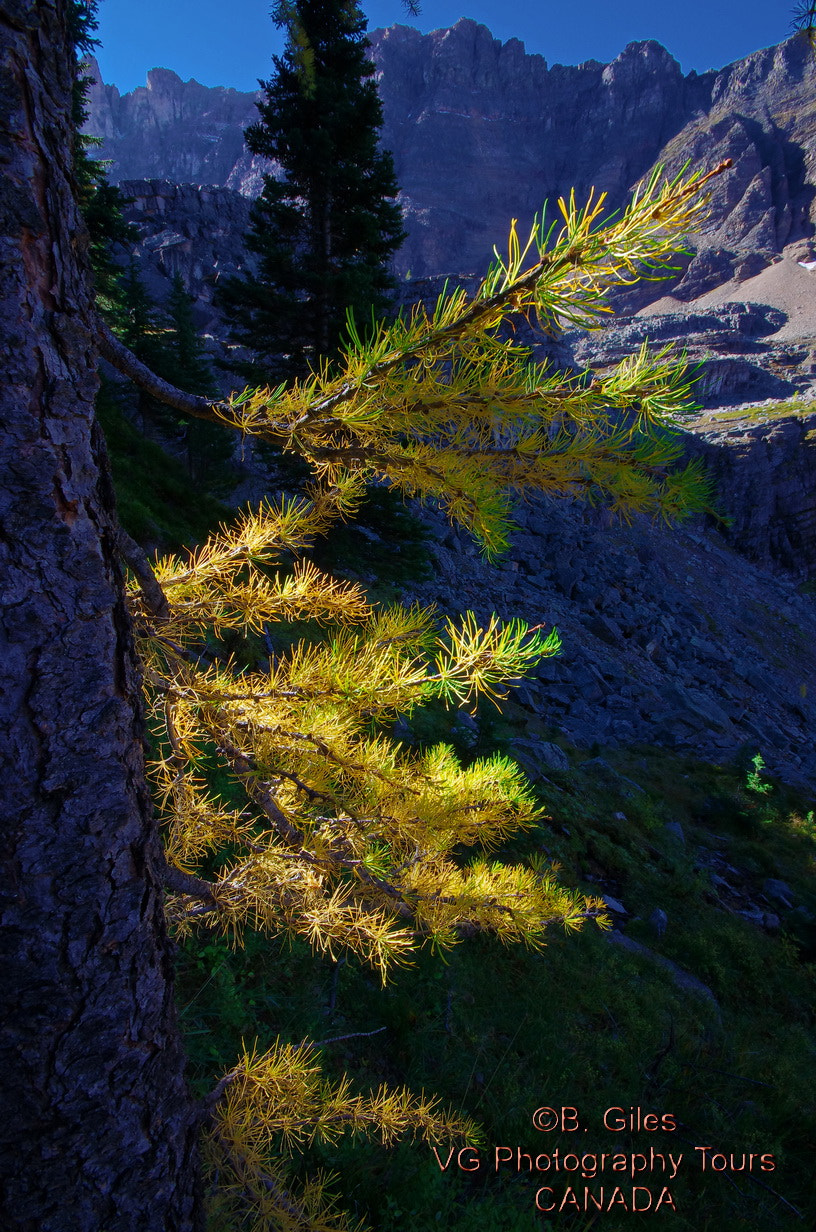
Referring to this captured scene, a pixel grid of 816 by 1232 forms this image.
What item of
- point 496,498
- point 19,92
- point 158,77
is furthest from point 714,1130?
point 158,77

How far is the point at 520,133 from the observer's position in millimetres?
122250

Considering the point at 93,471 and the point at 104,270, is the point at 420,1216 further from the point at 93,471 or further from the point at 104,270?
the point at 104,270

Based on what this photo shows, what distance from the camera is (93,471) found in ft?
3.92

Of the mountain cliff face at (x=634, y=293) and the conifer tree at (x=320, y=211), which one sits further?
the mountain cliff face at (x=634, y=293)

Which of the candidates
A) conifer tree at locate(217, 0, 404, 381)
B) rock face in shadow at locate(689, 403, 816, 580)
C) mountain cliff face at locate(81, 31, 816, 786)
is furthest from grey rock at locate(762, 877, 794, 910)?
rock face in shadow at locate(689, 403, 816, 580)

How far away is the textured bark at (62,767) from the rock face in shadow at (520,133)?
110 m

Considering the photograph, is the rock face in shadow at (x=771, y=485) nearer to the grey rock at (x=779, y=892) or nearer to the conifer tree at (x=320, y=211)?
the grey rock at (x=779, y=892)

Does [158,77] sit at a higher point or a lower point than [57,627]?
higher

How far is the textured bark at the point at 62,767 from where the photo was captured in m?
1.04

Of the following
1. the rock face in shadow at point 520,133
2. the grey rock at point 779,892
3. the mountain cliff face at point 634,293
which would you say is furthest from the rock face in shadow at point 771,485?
the rock face in shadow at point 520,133

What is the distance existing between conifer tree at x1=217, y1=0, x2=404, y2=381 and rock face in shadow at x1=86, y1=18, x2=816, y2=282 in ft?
330

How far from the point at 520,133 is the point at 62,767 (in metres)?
163

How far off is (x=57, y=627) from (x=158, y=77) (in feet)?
655

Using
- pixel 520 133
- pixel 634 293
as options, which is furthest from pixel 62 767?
pixel 520 133
